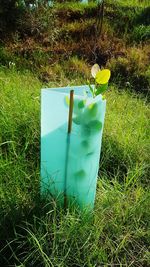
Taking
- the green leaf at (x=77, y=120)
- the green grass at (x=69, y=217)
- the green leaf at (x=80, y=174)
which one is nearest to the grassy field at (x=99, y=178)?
the green grass at (x=69, y=217)

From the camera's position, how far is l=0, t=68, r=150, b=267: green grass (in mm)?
1848

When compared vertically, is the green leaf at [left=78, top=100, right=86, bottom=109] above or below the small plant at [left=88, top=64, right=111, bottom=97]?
below

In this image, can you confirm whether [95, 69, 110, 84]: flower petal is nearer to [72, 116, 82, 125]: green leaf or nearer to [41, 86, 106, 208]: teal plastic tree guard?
[41, 86, 106, 208]: teal plastic tree guard

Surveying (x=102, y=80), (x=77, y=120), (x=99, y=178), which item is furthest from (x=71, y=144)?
(x=99, y=178)

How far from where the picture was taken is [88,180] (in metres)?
1.96

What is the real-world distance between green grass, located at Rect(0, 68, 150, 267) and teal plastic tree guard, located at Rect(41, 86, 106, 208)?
0.08m

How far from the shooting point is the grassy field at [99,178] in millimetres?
1866

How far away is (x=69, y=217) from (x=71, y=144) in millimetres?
317

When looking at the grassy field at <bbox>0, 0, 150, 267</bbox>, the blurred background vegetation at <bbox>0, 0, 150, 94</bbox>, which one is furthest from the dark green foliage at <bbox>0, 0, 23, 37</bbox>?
the grassy field at <bbox>0, 0, 150, 267</bbox>

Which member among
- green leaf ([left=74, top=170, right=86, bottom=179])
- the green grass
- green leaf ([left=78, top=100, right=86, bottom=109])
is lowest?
the green grass

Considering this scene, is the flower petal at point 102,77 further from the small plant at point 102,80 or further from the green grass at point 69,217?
the green grass at point 69,217

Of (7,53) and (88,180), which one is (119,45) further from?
(88,180)

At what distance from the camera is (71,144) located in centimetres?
188

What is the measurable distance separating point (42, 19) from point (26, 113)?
2.61 meters
